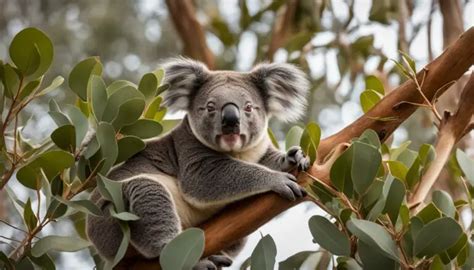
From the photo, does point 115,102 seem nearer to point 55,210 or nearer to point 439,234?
point 55,210

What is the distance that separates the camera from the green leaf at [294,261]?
78.5 inches

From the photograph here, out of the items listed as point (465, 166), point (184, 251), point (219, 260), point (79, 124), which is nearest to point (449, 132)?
point (465, 166)

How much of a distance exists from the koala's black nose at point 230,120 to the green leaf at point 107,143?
657mm

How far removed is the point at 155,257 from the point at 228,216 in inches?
10.6

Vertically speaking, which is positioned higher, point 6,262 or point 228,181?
point 6,262

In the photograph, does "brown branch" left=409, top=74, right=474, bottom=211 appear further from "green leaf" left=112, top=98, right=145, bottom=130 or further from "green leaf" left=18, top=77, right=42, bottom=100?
"green leaf" left=18, top=77, right=42, bottom=100

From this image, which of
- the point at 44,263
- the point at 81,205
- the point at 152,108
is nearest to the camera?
the point at 81,205

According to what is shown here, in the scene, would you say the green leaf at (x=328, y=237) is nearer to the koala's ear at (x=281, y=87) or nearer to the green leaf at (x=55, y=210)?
the green leaf at (x=55, y=210)

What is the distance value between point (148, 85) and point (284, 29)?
1878 millimetres

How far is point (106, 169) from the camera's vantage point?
1894mm

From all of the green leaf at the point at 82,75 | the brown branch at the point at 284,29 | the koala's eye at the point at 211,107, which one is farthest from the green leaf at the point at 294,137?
the brown branch at the point at 284,29

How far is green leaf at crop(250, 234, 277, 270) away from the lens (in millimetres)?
1727

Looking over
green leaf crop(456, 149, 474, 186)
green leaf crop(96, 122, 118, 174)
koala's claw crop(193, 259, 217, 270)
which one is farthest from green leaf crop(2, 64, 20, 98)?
green leaf crop(456, 149, 474, 186)

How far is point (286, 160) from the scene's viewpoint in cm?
230
